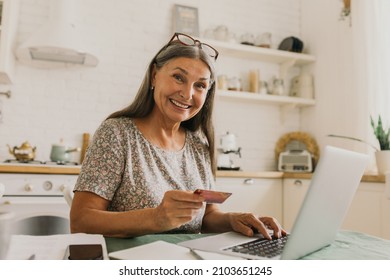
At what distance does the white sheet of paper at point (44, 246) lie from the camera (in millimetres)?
597

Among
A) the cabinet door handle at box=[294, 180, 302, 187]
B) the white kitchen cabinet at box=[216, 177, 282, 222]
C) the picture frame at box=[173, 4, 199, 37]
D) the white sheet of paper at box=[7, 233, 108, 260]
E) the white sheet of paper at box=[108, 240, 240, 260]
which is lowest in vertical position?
the white kitchen cabinet at box=[216, 177, 282, 222]

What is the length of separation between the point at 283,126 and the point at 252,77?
0.54 meters

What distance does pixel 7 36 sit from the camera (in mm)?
2367

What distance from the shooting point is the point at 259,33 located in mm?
3350

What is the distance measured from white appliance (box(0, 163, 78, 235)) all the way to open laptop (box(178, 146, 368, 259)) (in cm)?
145

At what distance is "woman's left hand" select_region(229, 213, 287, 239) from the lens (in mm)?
863

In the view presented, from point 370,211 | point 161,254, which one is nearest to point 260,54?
point 370,211

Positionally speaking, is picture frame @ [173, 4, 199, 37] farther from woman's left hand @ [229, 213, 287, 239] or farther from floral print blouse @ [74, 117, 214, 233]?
woman's left hand @ [229, 213, 287, 239]

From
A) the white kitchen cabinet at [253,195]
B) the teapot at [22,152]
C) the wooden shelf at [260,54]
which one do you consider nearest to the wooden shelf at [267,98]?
the wooden shelf at [260,54]

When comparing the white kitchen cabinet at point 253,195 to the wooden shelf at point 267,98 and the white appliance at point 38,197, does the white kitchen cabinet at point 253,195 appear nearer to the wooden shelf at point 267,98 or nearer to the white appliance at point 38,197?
the wooden shelf at point 267,98

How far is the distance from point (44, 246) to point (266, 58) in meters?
2.88

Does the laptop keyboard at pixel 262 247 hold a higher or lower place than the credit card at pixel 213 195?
lower

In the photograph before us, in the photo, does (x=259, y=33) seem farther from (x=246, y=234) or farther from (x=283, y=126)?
(x=246, y=234)

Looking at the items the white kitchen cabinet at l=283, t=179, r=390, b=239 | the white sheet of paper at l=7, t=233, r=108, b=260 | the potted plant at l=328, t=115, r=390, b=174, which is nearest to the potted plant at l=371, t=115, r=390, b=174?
the potted plant at l=328, t=115, r=390, b=174
